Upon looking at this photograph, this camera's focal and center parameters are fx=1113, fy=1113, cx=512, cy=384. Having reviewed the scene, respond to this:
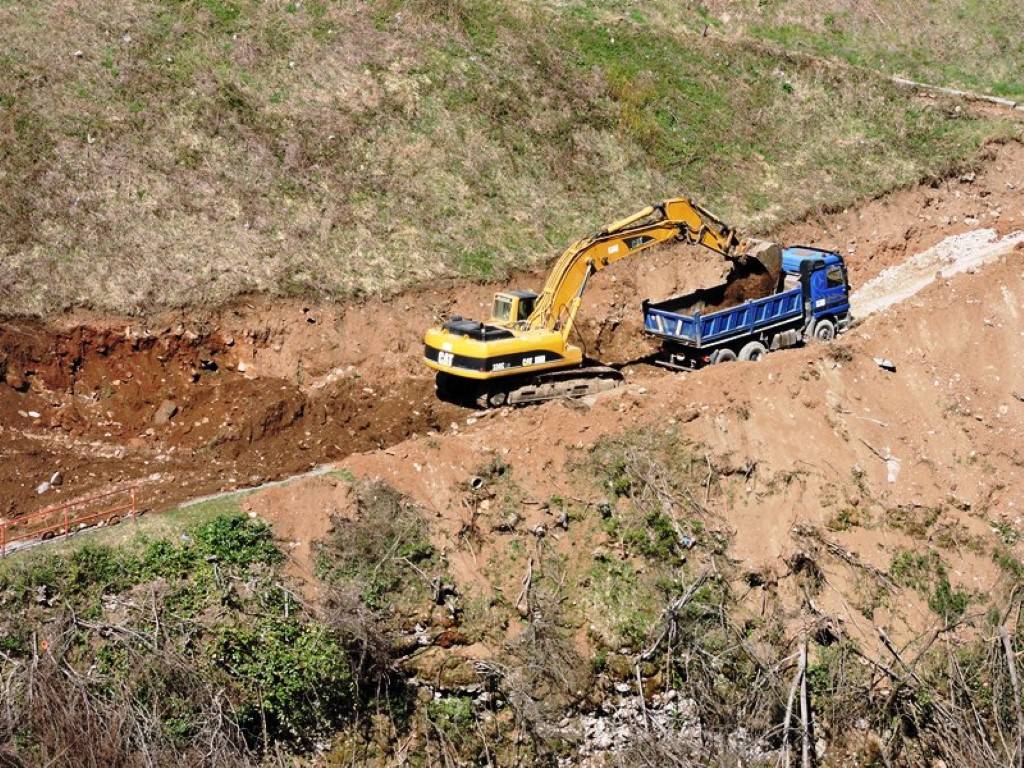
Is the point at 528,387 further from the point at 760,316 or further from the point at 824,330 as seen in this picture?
the point at 824,330

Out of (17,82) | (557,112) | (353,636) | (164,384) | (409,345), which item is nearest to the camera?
(353,636)

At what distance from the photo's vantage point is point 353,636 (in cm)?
1638

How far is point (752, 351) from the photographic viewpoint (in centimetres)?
2377

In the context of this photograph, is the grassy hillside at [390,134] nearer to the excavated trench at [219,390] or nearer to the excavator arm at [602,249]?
the excavated trench at [219,390]

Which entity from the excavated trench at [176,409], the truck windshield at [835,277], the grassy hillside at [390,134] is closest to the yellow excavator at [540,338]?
the excavated trench at [176,409]

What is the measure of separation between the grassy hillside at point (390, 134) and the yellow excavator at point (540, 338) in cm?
406

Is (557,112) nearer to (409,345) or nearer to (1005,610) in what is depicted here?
(409,345)

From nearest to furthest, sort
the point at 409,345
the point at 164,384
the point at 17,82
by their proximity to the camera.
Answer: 1. the point at 164,384
2. the point at 409,345
3. the point at 17,82

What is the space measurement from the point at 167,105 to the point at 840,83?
2004 cm

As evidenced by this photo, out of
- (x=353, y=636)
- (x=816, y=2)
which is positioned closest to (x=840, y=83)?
(x=816, y=2)

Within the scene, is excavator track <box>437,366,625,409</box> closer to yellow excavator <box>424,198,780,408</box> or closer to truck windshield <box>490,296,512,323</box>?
yellow excavator <box>424,198,780,408</box>

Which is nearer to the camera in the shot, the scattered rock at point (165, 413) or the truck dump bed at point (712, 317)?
the scattered rock at point (165, 413)

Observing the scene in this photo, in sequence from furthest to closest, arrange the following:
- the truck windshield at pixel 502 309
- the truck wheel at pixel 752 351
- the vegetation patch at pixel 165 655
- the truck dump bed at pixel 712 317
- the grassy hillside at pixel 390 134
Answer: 1. the grassy hillside at pixel 390 134
2. the truck wheel at pixel 752 351
3. the truck dump bed at pixel 712 317
4. the truck windshield at pixel 502 309
5. the vegetation patch at pixel 165 655

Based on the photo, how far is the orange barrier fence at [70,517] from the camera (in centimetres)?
1759
